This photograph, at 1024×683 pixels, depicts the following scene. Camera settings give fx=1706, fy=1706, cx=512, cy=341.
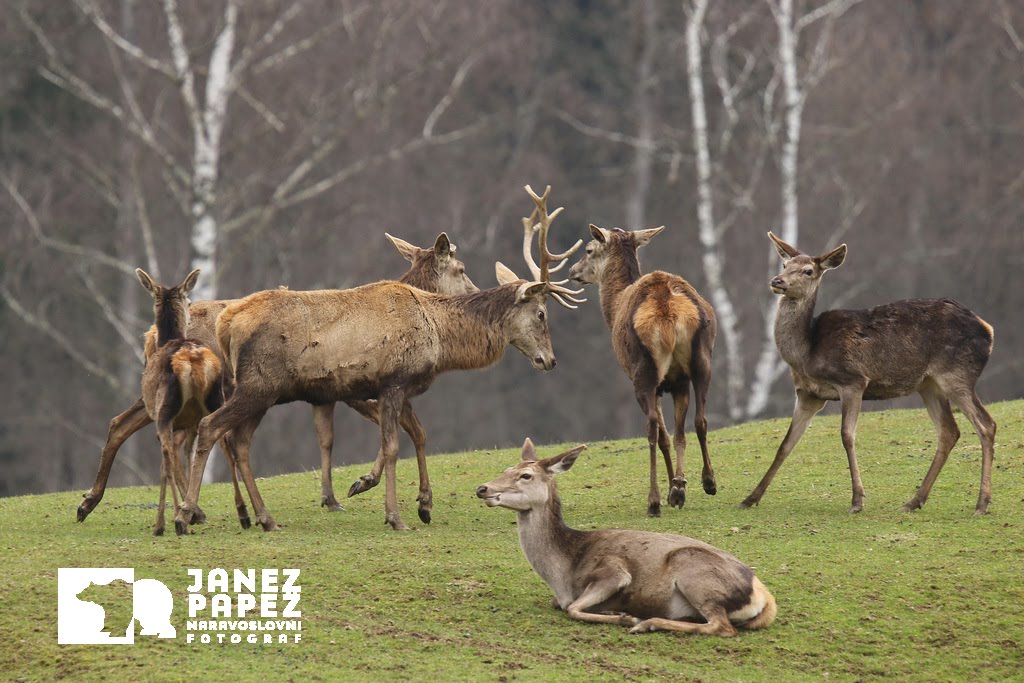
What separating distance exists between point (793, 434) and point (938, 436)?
1134 millimetres

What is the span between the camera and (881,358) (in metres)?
13.3

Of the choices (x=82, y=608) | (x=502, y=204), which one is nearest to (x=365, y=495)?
(x=82, y=608)

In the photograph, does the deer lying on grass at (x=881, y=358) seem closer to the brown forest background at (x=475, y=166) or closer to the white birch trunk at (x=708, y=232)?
the brown forest background at (x=475, y=166)

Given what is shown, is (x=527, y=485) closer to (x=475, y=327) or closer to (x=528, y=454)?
(x=528, y=454)

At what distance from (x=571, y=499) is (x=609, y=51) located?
30.1 m

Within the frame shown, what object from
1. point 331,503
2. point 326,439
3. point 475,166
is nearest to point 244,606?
point 326,439

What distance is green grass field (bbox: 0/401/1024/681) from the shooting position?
10023 millimetres

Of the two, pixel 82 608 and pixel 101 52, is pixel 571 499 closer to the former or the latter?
pixel 82 608

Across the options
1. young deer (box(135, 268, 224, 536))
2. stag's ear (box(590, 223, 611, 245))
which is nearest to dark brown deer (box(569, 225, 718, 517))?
stag's ear (box(590, 223, 611, 245))

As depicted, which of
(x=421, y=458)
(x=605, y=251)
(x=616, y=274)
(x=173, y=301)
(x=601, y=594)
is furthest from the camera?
(x=605, y=251)

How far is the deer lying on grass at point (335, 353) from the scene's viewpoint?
13.1 m

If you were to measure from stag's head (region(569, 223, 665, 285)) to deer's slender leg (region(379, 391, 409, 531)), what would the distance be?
276 cm

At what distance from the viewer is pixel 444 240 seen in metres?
15.2

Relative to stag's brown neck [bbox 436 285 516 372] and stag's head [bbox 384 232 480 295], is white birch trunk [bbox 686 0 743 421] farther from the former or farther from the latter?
stag's brown neck [bbox 436 285 516 372]
